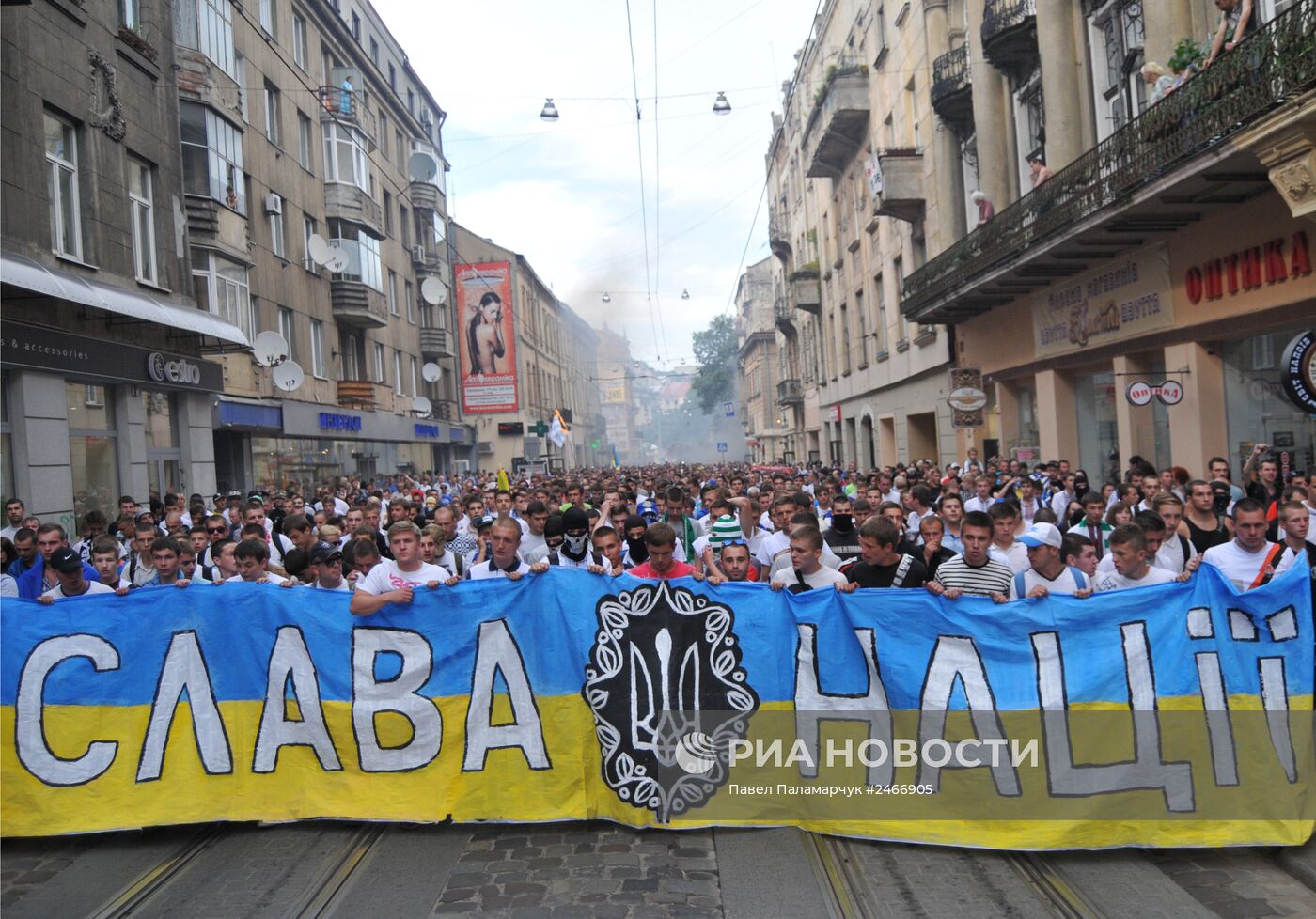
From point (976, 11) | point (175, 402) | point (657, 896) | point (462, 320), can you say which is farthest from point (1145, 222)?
point (462, 320)

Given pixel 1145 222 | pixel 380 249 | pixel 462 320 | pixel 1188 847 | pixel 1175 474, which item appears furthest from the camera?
pixel 462 320

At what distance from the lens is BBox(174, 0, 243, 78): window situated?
22.6 meters

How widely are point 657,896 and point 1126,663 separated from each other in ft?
8.78

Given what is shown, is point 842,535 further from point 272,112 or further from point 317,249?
point 272,112

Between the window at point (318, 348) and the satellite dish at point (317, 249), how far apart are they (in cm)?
195

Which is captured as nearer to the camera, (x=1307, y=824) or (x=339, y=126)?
(x=1307, y=824)

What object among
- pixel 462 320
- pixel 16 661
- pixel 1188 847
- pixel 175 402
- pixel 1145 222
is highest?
pixel 462 320

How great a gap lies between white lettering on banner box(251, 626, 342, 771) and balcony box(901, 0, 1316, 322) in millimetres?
10337

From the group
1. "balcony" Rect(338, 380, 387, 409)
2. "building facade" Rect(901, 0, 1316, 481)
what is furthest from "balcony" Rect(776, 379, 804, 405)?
"building facade" Rect(901, 0, 1316, 481)

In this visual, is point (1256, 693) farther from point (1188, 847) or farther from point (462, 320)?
point (462, 320)

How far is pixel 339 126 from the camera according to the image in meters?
32.7

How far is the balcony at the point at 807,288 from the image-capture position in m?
43.2

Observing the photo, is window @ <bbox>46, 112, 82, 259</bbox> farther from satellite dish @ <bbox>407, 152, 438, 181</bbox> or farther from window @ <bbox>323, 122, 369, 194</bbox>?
satellite dish @ <bbox>407, 152, 438, 181</bbox>

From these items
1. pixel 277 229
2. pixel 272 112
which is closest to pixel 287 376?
pixel 277 229
